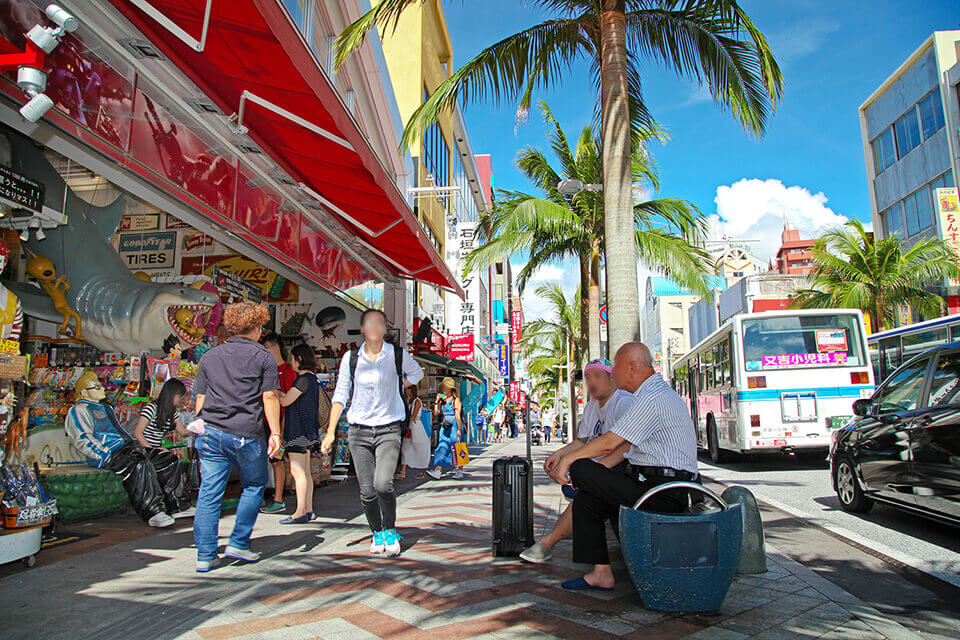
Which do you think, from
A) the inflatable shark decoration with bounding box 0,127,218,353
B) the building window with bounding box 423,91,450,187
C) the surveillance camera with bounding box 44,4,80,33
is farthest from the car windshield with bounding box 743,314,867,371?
the building window with bounding box 423,91,450,187

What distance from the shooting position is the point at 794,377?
11.1m

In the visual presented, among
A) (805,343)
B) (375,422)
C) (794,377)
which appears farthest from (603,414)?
(805,343)

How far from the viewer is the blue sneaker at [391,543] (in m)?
4.75

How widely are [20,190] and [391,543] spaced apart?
4.00 meters

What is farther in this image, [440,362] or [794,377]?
[440,362]

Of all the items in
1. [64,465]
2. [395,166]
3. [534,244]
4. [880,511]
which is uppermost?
[395,166]

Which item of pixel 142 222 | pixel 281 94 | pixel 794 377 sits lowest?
pixel 794 377

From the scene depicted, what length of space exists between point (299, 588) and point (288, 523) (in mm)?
2354

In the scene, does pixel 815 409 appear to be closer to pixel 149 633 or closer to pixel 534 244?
pixel 534 244

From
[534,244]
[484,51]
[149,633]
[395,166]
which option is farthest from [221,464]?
[534,244]

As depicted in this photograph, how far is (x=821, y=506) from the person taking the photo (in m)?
7.21

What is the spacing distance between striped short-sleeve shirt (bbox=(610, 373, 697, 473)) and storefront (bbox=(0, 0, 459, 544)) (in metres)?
3.32

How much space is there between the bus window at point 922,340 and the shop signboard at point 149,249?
575 inches

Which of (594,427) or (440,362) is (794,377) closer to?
(594,427)
